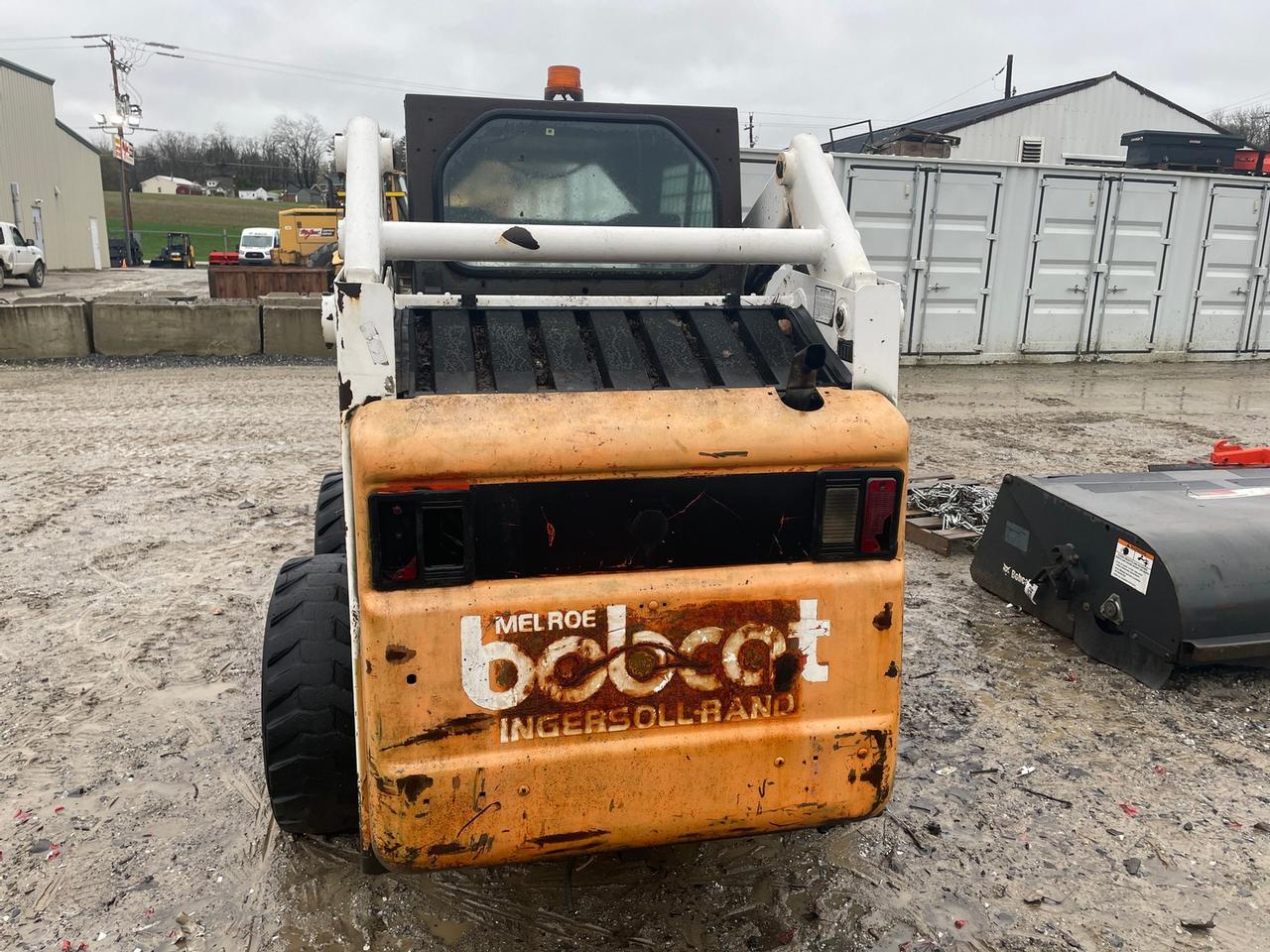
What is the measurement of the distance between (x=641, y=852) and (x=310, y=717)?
1.08 m

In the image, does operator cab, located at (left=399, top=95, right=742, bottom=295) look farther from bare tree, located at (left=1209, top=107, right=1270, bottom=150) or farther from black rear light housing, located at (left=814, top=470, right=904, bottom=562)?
bare tree, located at (left=1209, top=107, right=1270, bottom=150)

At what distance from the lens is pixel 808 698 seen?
2.26 metres

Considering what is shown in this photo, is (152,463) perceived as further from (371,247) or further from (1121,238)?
(1121,238)

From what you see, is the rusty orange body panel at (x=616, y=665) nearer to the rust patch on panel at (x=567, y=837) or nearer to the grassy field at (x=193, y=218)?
the rust patch on panel at (x=567, y=837)

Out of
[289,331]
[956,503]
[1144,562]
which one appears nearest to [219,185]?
[289,331]

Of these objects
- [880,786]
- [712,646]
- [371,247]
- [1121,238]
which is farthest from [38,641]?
[1121,238]

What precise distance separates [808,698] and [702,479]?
60 cm

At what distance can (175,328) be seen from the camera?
39.8 feet

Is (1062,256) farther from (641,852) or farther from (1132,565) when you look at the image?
(641,852)

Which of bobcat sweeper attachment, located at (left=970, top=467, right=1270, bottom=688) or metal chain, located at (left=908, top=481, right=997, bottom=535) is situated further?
metal chain, located at (left=908, top=481, right=997, bottom=535)

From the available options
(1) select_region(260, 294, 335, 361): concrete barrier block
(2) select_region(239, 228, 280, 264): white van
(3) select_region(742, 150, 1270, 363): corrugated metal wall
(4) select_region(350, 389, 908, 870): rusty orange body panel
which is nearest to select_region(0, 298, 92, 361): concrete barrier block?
(1) select_region(260, 294, 335, 361): concrete barrier block

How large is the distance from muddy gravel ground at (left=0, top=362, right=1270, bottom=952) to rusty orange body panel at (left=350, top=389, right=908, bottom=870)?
22.2 inches

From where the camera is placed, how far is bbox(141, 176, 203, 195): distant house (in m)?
78.8

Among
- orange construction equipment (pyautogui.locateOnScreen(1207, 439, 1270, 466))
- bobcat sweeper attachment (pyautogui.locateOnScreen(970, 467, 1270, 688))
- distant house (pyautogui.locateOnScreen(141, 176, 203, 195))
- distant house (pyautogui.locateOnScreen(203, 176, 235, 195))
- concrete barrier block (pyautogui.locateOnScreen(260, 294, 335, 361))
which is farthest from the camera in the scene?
distant house (pyautogui.locateOnScreen(203, 176, 235, 195))
